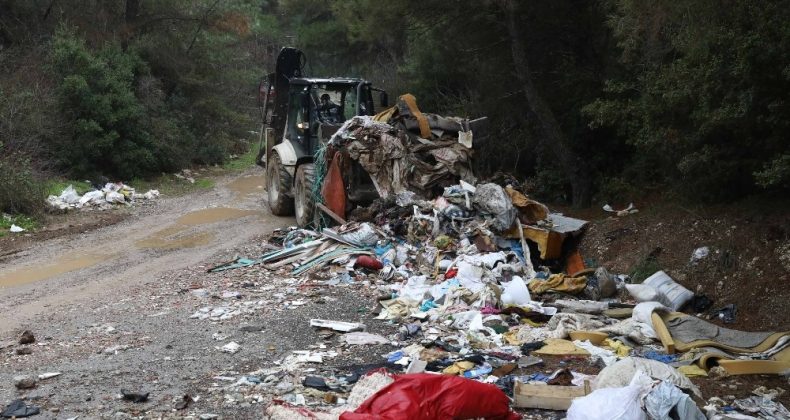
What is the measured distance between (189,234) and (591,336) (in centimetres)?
810

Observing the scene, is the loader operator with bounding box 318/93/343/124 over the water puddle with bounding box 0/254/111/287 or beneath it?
over

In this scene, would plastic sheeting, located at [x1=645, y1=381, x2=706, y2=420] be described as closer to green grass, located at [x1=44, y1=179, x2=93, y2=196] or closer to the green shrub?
green grass, located at [x1=44, y1=179, x2=93, y2=196]

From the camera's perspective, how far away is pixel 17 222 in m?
13.4

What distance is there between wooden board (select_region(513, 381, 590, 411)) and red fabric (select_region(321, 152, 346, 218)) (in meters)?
6.78

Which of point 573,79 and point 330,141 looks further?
point 573,79

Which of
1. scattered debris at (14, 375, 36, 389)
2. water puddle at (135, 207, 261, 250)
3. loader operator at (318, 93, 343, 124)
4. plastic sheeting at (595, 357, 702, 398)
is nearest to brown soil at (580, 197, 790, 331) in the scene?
plastic sheeting at (595, 357, 702, 398)

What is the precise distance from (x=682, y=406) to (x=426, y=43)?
1552 cm

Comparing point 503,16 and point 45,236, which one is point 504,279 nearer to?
point 503,16

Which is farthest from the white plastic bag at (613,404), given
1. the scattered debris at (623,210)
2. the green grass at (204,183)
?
the green grass at (204,183)

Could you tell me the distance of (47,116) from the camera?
17969 millimetres

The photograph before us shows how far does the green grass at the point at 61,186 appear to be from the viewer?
15.6 metres

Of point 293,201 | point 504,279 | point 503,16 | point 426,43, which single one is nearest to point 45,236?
point 293,201

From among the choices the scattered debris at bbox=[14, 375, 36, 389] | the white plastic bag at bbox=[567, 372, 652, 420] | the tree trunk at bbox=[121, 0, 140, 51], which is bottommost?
the scattered debris at bbox=[14, 375, 36, 389]

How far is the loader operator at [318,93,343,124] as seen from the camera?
13.7m
